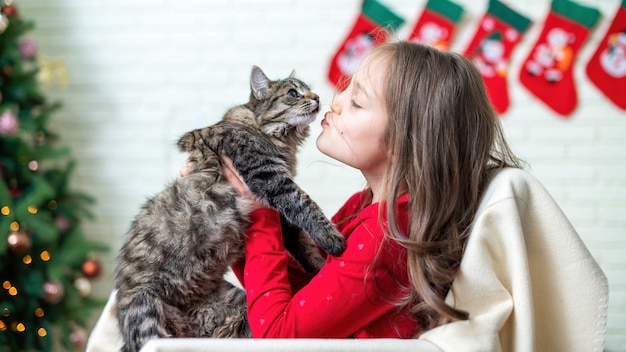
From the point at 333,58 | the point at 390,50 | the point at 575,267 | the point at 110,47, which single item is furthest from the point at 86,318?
the point at 575,267

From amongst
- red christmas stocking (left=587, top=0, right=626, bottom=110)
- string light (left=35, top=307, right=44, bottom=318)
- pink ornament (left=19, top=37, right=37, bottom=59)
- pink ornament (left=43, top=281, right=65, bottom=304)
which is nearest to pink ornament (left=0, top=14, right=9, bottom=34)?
pink ornament (left=19, top=37, right=37, bottom=59)

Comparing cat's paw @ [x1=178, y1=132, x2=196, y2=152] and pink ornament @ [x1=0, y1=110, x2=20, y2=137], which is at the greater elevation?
cat's paw @ [x1=178, y1=132, x2=196, y2=152]

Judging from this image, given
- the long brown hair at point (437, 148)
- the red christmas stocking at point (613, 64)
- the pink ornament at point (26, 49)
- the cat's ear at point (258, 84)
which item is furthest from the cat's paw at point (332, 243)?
the red christmas stocking at point (613, 64)

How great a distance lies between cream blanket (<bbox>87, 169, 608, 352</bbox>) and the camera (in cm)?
137

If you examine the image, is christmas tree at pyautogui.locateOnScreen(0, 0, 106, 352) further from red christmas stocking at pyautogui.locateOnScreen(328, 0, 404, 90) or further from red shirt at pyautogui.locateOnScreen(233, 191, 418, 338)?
red shirt at pyautogui.locateOnScreen(233, 191, 418, 338)

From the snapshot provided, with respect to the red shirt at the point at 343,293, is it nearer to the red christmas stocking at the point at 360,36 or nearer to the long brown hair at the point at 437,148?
the long brown hair at the point at 437,148

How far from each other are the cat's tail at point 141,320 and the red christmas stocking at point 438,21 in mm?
2544

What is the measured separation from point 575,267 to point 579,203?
242 cm

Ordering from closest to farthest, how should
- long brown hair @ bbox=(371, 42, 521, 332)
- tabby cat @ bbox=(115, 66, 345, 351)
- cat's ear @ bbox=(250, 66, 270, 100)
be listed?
long brown hair @ bbox=(371, 42, 521, 332) → tabby cat @ bbox=(115, 66, 345, 351) → cat's ear @ bbox=(250, 66, 270, 100)

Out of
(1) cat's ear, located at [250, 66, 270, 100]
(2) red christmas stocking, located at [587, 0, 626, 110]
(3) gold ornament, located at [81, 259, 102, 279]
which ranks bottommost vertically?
(3) gold ornament, located at [81, 259, 102, 279]

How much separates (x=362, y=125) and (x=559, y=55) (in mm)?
2494

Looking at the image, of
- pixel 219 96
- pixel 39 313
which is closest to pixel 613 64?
pixel 219 96

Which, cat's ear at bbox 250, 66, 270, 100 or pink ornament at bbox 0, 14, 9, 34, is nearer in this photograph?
cat's ear at bbox 250, 66, 270, 100

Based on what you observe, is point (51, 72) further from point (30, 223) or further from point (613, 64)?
point (613, 64)
